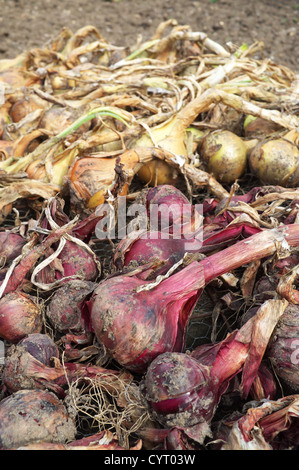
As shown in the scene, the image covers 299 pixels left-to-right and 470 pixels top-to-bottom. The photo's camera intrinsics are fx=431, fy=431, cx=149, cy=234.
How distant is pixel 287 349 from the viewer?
1.29m

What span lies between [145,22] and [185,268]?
13.4 feet

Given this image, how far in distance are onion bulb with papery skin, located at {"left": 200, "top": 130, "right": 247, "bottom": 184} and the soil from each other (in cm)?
222

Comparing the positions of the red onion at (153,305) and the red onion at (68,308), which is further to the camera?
the red onion at (68,308)

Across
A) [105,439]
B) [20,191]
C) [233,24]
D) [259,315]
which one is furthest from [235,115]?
[233,24]

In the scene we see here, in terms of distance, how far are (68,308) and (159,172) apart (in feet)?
3.09

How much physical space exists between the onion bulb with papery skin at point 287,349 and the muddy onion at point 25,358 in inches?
27.6

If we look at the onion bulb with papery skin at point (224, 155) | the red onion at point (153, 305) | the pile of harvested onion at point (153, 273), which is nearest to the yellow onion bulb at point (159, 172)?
the pile of harvested onion at point (153, 273)

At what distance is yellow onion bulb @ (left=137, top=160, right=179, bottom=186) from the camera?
2.17 meters

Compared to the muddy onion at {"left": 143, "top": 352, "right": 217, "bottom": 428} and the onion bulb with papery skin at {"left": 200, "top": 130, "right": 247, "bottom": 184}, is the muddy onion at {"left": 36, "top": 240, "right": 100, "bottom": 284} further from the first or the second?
the onion bulb with papery skin at {"left": 200, "top": 130, "right": 247, "bottom": 184}

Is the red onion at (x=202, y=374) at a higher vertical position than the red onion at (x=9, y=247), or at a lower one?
lower

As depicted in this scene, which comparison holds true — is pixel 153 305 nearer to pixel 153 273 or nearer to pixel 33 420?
pixel 153 273

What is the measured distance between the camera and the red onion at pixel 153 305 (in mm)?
1293

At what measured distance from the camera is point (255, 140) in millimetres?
2379

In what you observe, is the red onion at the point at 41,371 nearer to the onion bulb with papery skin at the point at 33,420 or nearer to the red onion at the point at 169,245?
the onion bulb with papery skin at the point at 33,420
